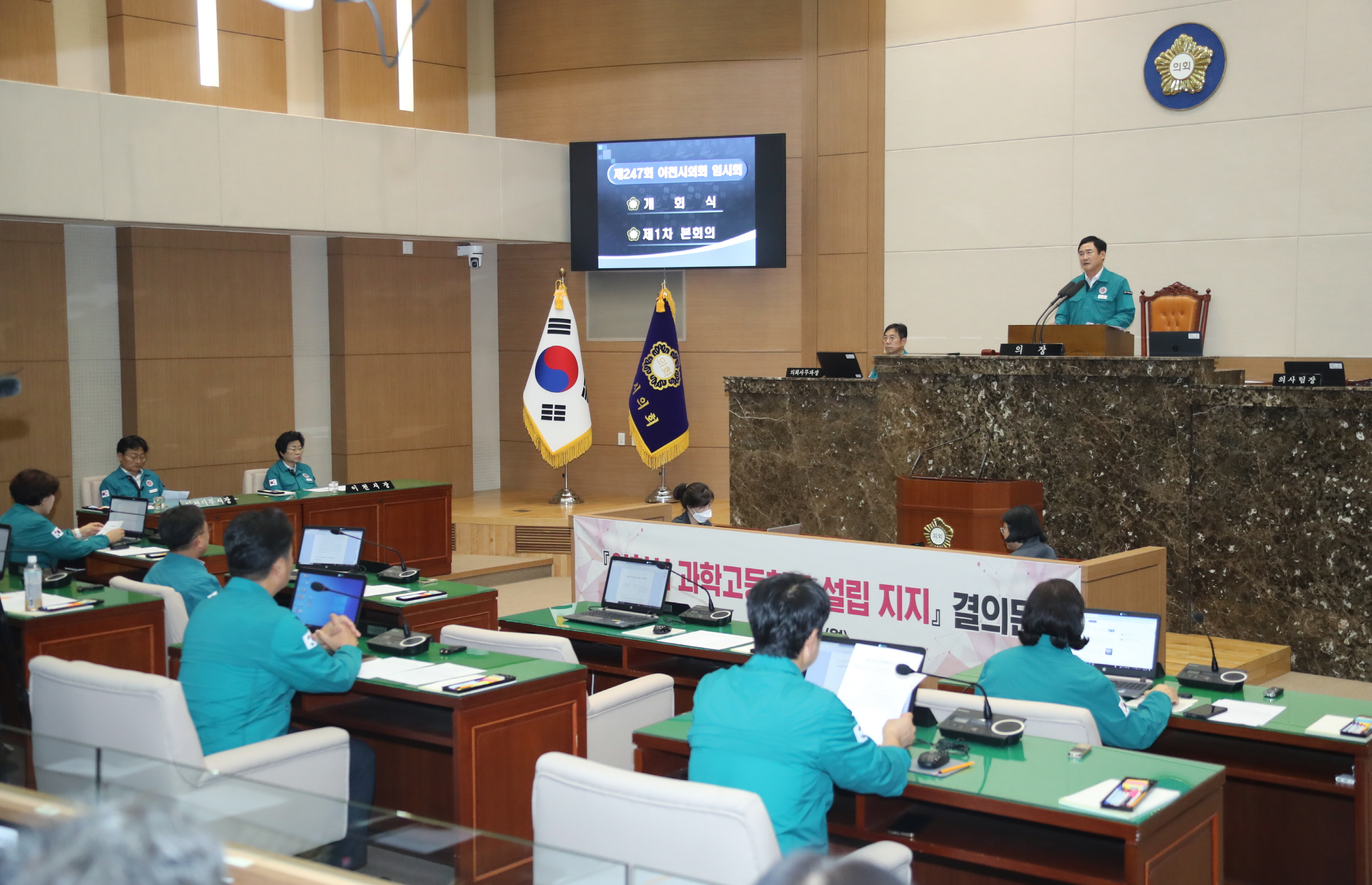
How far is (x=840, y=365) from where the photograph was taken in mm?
8023

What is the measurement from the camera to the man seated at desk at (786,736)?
2643 millimetres

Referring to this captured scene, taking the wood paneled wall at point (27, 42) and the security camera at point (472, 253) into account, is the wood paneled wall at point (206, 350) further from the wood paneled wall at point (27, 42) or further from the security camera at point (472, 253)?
the security camera at point (472, 253)

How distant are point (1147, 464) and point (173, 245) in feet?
24.9

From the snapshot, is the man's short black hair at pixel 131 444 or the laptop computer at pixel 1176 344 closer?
the laptop computer at pixel 1176 344

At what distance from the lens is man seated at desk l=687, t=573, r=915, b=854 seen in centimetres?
264

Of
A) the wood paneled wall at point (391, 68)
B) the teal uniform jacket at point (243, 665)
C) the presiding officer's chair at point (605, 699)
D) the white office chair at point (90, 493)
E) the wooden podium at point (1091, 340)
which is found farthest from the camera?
the wood paneled wall at point (391, 68)

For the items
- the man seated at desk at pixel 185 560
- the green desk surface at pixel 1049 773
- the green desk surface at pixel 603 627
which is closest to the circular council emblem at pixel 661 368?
the green desk surface at pixel 603 627

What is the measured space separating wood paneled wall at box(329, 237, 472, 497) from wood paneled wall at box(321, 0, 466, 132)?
3.77 ft

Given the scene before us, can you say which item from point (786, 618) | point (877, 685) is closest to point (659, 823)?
point (786, 618)

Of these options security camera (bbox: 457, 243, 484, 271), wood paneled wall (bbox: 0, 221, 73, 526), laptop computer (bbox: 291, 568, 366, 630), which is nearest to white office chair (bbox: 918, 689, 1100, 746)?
laptop computer (bbox: 291, 568, 366, 630)

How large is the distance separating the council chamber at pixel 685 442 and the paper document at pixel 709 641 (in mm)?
69

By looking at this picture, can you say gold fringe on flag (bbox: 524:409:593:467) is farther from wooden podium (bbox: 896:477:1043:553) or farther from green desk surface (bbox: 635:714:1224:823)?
green desk surface (bbox: 635:714:1224:823)

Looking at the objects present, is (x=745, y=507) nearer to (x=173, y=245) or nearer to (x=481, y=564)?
(x=481, y=564)

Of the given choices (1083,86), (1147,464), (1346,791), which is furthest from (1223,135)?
(1346,791)
